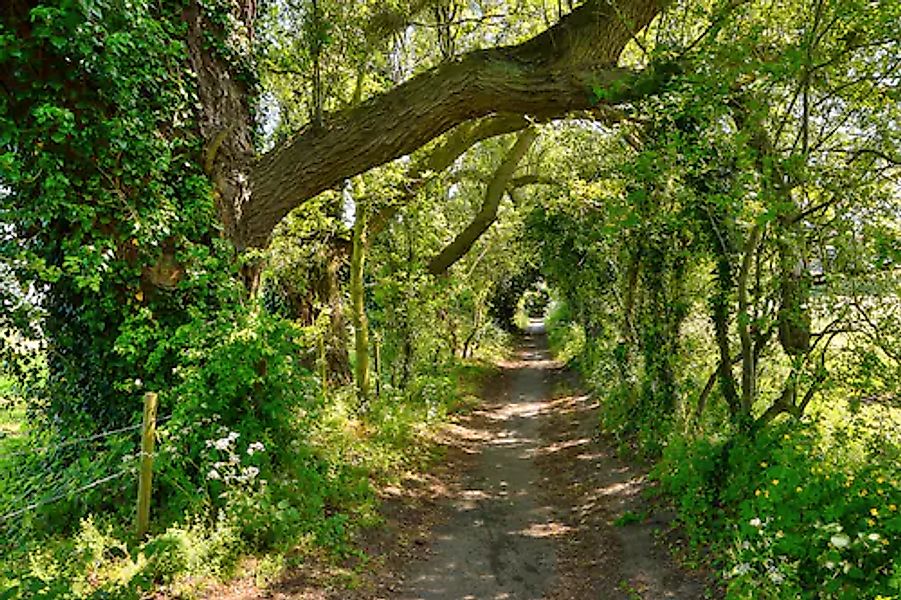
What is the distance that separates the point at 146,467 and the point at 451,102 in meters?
4.99

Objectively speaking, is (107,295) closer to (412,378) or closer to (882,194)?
(882,194)

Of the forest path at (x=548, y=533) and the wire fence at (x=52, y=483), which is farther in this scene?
the forest path at (x=548, y=533)

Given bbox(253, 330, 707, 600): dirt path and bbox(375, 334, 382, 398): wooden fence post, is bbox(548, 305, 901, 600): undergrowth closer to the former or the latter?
bbox(253, 330, 707, 600): dirt path

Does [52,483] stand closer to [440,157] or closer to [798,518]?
[798,518]

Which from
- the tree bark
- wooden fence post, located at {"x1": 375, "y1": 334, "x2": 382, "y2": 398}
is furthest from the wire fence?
wooden fence post, located at {"x1": 375, "y1": 334, "x2": 382, "y2": 398}

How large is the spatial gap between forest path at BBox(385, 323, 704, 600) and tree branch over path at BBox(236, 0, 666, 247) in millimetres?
4447

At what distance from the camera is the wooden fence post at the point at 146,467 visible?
521cm

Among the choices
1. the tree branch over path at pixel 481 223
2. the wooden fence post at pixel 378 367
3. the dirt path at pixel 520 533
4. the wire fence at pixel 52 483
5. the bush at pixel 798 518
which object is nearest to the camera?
the bush at pixel 798 518

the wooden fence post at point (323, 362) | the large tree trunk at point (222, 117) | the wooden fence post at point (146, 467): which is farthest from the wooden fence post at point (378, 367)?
the wooden fence post at point (146, 467)

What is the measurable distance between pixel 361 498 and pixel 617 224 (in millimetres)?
4631

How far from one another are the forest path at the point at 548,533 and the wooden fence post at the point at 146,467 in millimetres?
2331

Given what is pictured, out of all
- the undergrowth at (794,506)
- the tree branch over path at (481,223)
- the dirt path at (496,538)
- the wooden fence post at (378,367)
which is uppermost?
the tree branch over path at (481,223)

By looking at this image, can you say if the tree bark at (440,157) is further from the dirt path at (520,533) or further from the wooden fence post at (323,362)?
the dirt path at (520,533)

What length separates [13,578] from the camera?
3.95 meters
